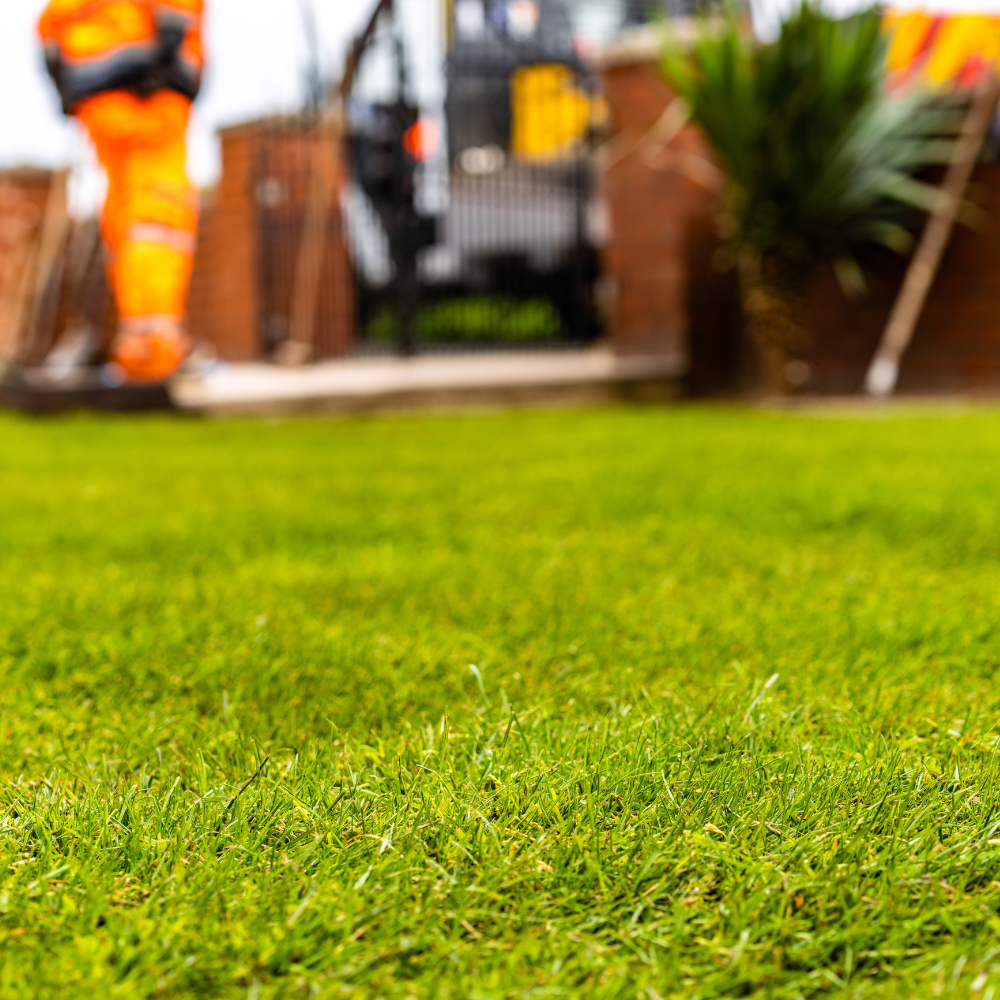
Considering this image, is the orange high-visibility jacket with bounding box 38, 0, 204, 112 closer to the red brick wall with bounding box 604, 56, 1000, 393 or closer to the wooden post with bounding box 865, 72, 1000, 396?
the red brick wall with bounding box 604, 56, 1000, 393

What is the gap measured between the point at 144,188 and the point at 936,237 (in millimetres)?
4531

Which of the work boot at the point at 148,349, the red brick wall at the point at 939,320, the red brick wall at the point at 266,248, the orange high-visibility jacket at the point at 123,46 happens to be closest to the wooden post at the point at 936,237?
the red brick wall at the point at 939,320

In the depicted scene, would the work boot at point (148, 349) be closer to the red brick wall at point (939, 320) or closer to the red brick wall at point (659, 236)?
the red brick wall at point (659, 236)

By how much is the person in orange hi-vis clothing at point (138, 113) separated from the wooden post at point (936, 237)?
418 centimetres

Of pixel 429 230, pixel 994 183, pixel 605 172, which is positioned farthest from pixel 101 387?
pixel 994 183

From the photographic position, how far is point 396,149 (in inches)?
274

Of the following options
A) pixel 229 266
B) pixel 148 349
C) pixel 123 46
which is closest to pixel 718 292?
pixel 148 349

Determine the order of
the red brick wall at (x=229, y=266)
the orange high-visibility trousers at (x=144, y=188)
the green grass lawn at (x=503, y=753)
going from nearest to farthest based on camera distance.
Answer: the green grass lawn at (x=503, y=753) → the orange high-visibility trousers at (x=144, y=188) → the red brick wall at (x=229, y=266)

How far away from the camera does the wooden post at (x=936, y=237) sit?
6414 mm

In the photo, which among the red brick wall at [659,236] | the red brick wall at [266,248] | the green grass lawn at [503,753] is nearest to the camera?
the green grass lawn at [503,753]

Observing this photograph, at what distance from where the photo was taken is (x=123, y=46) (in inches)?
191

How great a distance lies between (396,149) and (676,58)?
1.86 m

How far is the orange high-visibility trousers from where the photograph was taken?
4965mm

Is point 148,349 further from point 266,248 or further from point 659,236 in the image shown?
point 266,248
